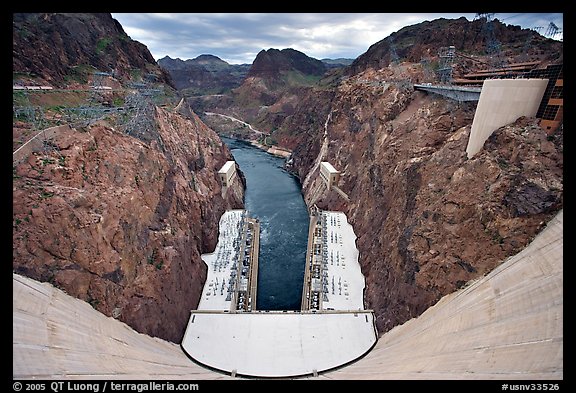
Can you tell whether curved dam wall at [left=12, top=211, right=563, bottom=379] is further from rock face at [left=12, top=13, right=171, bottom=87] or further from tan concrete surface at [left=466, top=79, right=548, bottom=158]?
rock face at [left=12, top=13, right=171, bottom=87]

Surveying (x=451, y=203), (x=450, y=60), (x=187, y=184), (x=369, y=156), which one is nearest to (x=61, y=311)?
(x=187, y=184)

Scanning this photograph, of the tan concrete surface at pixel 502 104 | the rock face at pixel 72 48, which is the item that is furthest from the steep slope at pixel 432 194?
the rock face at pixel 72 48

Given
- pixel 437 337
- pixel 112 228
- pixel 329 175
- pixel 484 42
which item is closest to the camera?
pixel 437 337

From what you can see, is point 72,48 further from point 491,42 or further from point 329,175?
point 491,42

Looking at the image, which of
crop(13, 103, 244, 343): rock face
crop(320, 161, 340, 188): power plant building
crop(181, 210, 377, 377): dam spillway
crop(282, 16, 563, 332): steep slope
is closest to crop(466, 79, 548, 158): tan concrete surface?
crop(282, 16, 563, 332): steep slope

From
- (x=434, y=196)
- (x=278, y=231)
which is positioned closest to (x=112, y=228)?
(x=434, y=196)

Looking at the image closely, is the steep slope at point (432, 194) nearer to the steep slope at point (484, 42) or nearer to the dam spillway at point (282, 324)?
the dam spillway at point (282, 324)
